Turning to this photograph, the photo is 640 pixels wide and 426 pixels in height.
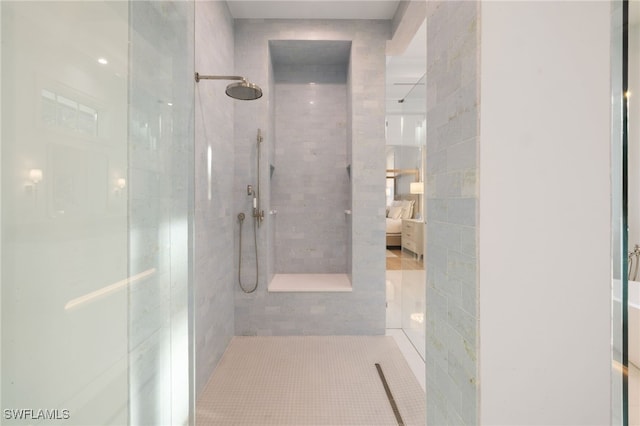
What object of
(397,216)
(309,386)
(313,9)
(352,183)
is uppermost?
(313,9)

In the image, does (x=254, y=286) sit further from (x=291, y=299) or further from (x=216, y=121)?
(x=216, y=121)

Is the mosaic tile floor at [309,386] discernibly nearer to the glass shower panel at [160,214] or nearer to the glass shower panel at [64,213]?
the glass shower panel at [160,214]

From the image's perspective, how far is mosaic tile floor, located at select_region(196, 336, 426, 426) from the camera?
1590mm

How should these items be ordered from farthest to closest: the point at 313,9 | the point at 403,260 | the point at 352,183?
the point at 403,260
the point at 352,183
the point at 313,9

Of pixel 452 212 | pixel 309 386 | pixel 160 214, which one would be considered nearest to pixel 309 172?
pixel 309 386

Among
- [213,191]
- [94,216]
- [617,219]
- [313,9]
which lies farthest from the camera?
[313,9]

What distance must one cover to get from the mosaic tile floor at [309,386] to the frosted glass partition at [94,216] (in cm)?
59

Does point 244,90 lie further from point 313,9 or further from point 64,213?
point 64,213

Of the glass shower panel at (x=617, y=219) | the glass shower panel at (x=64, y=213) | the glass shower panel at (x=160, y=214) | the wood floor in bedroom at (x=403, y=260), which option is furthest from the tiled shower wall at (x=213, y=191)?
the glass shower panel at (x=617, y=219)

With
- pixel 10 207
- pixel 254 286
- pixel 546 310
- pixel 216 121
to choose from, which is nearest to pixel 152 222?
pixel 10 207

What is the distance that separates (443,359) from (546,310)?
1.22 ft

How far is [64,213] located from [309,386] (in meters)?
1.69

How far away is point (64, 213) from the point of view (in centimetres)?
71

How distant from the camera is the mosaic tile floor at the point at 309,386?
1.59 meters
